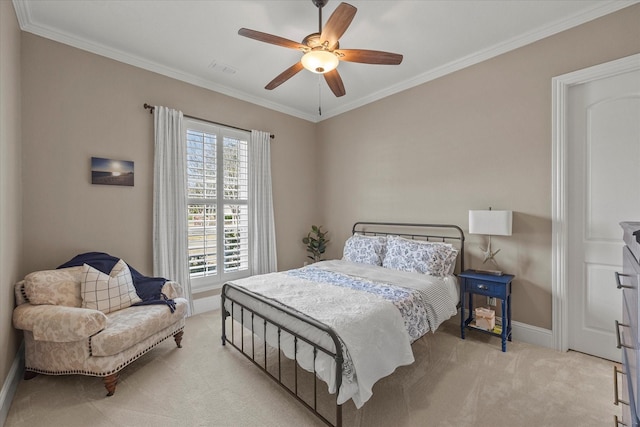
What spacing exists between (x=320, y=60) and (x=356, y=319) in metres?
2.14

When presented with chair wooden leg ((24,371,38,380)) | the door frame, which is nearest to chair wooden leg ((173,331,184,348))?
chair wooden leg ((24,371,38,380))

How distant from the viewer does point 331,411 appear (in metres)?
2.04

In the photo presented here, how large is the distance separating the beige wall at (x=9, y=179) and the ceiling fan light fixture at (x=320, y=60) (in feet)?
7.54

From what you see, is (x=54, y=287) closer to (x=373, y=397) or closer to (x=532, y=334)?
(x=373, y=397)

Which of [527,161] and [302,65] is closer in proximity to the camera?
[302,65]

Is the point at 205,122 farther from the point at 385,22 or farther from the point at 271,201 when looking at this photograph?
the point at 385,22

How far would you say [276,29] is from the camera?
2.88 m

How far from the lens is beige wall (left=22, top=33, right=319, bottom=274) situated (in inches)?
111

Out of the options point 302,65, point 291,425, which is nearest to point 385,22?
point 302,65

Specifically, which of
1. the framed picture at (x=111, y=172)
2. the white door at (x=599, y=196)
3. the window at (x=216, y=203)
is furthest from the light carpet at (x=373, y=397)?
the framed picture at (x=111, y=172)

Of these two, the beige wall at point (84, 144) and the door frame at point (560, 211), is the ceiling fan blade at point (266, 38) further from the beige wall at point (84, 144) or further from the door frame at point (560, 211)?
the door frame at point (560, 211)

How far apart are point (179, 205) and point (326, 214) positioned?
8.44 ft

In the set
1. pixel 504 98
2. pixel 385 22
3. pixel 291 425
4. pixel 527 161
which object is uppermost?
pixel 385 22

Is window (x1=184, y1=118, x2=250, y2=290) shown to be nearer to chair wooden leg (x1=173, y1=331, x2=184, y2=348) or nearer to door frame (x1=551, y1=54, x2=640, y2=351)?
chair wooden leg (x1=173, y1=331, x2=184, y2=348)
